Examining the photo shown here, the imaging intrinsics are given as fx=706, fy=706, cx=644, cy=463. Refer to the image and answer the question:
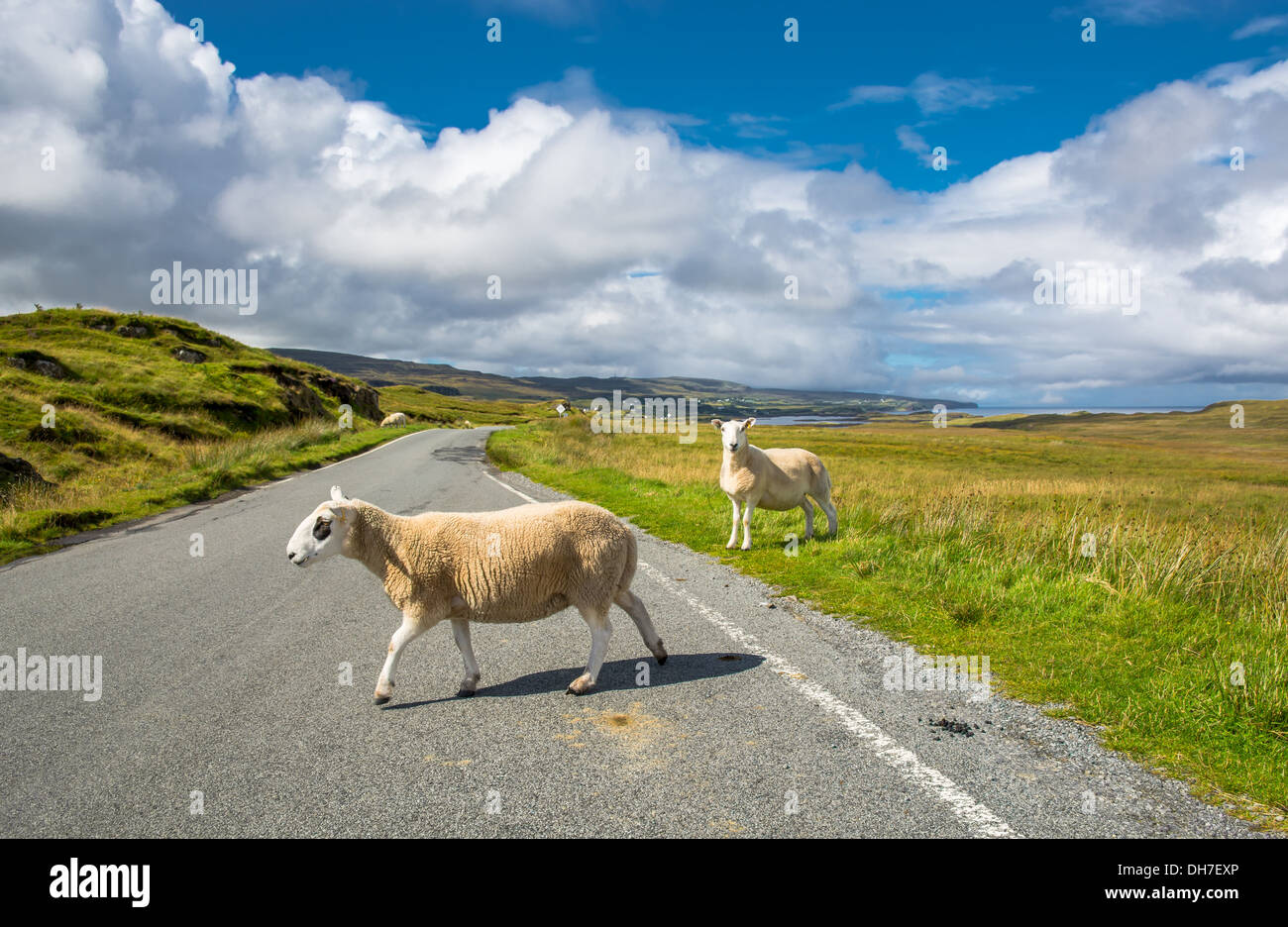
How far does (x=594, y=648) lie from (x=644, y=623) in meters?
0.71

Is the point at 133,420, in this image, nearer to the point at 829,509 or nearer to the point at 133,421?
the point at 133,421

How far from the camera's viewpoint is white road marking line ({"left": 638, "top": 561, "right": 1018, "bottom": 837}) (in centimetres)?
373

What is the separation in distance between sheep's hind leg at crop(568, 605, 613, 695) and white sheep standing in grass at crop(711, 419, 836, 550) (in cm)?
647

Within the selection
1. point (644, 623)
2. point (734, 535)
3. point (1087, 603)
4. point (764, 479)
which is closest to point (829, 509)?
point (764, 479)

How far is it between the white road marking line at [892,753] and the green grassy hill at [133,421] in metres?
12.7

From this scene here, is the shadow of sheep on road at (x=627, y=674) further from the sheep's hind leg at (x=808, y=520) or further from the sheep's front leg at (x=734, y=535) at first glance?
the sheep's hind leg at (x=808, y=520)

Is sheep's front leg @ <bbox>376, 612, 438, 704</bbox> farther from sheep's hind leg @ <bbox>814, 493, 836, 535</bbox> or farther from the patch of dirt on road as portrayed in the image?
sheep's hind leg @ <bbox>814, 493, 836, 535</bbox>

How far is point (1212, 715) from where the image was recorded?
4898 millimetres

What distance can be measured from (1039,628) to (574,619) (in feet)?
15.7

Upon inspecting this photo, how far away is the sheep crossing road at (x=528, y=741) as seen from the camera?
3.78m

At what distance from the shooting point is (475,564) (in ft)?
18.4

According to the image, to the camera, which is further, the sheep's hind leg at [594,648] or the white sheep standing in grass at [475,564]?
the sheep's hind leg at [594,648]

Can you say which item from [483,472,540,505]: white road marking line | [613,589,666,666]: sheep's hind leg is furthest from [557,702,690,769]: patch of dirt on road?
[483,472,540,505]: white road marking line

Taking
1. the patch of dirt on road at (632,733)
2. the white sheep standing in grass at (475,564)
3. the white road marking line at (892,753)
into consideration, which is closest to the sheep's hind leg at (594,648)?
the white sheep standing in grass at (475,564)
